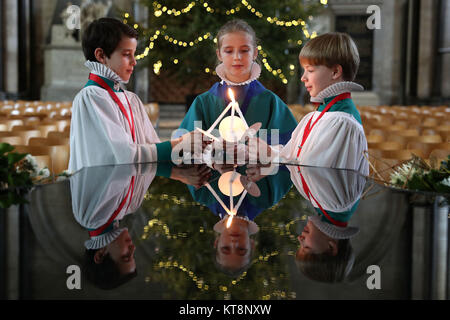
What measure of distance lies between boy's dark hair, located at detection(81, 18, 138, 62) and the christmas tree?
10.3 metres

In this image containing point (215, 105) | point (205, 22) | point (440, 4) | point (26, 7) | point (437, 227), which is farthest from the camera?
point (26, 7)

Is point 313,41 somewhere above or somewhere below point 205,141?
above

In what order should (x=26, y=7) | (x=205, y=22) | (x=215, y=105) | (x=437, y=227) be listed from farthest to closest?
(x=26, y=7) < (x=205, y=22) < (x=215, y=105) < (x=437, y=227)

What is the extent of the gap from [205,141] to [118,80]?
478 millimetres

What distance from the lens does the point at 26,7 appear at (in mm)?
18828

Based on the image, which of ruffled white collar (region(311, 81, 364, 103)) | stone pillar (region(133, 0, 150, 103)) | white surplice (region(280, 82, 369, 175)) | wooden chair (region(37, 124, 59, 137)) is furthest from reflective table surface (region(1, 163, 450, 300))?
stone pillar (region(133, 0, 150, 103))

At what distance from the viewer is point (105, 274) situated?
913 mm

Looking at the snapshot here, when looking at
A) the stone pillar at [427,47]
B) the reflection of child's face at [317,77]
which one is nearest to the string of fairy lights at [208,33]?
the stone pillar at [427,47]

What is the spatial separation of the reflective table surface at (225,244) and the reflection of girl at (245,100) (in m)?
0.89

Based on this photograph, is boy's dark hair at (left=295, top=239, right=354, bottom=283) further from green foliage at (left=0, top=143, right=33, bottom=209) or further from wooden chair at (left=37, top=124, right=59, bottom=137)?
wooden chair at (left=37, top=124, right=59, bottom=137)

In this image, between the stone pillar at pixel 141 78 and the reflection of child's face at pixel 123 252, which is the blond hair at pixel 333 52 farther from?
the stone pillar at pixel 141 78

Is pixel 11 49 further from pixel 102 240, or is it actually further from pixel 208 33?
pixel 102 240

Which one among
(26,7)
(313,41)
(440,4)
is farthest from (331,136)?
(26,7)

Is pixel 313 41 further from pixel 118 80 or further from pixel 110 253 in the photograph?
pixel 110 253
